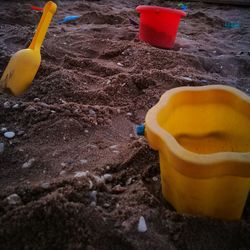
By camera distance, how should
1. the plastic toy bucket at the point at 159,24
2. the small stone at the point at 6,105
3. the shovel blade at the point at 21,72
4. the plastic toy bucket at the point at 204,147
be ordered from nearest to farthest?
the plastic toy bucket at the point at 204,147
the small stone at the point at 6,105
the shovel blade at the point at 21,72
the plastic toy bucket at the point at 159,24

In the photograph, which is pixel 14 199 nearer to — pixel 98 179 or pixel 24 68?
pixel 98 179

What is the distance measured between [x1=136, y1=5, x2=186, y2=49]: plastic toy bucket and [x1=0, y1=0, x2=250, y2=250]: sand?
126 millimetres

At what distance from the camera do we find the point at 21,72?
144cm

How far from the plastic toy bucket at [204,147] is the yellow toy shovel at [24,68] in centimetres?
80

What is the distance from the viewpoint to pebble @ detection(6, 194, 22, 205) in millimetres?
795

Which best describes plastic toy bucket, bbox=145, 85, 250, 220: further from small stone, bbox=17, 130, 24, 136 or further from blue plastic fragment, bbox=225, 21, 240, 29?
blue plastic fragment, bbox=225, 21, 240, 29

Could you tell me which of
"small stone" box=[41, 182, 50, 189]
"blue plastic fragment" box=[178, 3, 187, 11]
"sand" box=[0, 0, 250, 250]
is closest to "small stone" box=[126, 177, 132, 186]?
"sand" box=[0, 0, 250, 250]

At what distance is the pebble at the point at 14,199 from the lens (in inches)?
31.3

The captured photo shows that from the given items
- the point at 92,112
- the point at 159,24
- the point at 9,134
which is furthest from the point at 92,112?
the point at 159,24

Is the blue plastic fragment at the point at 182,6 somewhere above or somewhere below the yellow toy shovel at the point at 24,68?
below

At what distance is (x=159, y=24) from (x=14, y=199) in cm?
172

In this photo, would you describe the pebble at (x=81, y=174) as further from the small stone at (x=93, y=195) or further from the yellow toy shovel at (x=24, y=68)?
the yellow toy shovel at (x=24, y=68)

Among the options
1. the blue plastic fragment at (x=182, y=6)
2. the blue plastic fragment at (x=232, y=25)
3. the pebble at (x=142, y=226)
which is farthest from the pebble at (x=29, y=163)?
the blue plastic fragment at (x=182, y=6)

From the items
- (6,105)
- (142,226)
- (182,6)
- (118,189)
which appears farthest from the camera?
(182,6)
